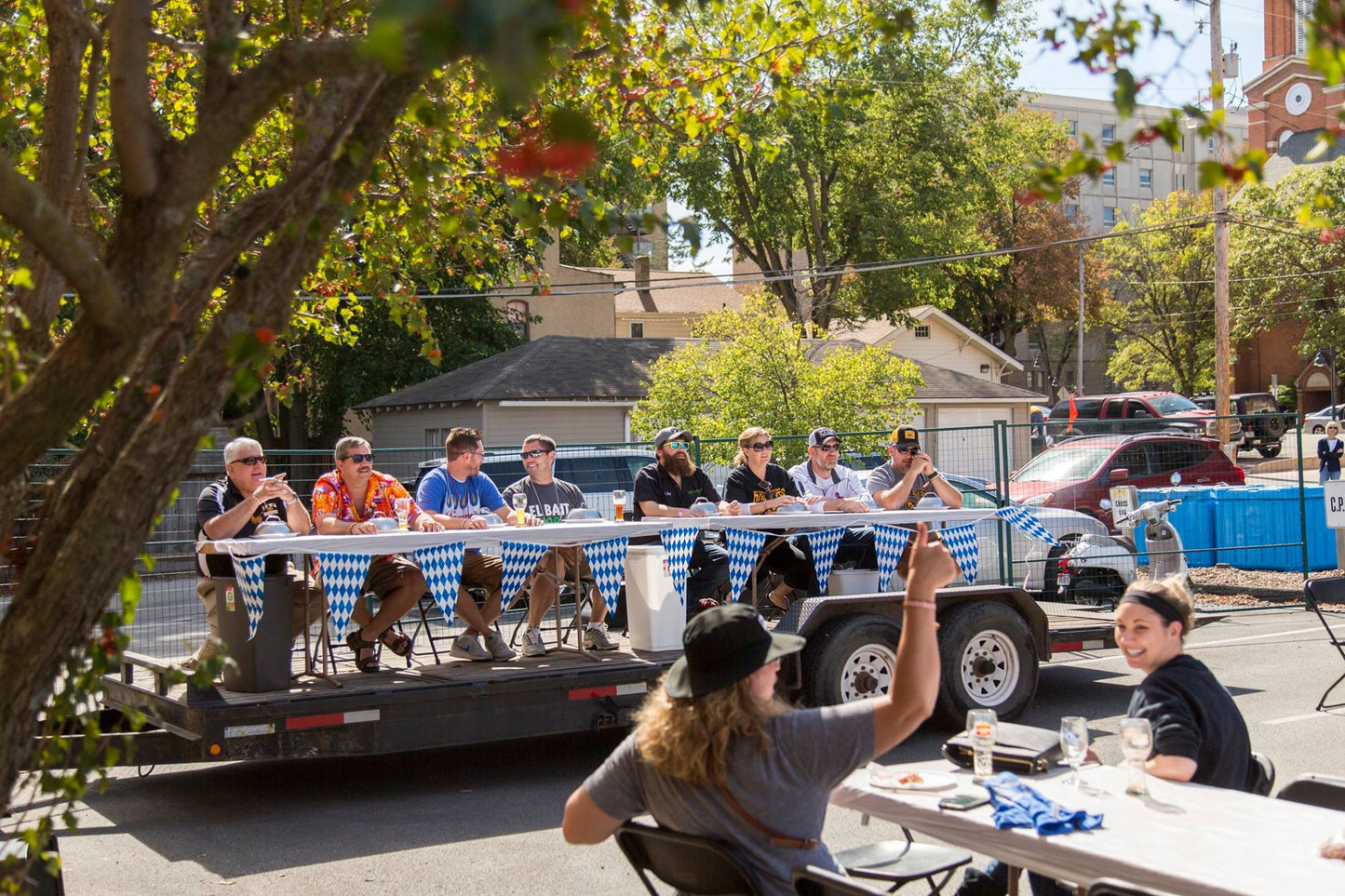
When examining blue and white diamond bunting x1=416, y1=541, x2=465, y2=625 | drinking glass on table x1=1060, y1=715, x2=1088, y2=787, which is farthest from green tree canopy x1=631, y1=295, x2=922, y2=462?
drinking glass on table x1=1060, y1=715, x2=1088, y2=787

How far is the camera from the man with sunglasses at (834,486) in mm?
9977

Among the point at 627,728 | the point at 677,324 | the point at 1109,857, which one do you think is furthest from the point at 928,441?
the point at 677,324

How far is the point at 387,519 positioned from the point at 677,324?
40972 mm

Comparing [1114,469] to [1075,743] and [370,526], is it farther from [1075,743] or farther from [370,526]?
[1075,743]

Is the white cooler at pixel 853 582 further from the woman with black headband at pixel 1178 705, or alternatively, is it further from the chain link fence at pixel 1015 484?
the woman with black headband at pixel 1178 705

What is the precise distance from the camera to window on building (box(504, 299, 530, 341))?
35.1 m

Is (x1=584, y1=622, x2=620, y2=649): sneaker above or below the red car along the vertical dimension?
below

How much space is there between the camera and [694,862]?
11.9ft

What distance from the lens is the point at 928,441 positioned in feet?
46.5

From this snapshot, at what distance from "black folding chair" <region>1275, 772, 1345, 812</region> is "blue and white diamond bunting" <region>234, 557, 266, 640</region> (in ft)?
16.8

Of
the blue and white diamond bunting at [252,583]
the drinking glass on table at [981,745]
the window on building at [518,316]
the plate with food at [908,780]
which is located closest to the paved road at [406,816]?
the blue and white diamond bunting at [252,583]

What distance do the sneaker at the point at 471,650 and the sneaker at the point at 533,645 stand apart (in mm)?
264

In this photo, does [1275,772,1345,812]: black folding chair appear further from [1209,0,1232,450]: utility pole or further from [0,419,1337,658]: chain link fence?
[1209,0,1232,450]: utility pole

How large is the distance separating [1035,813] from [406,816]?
14.6 ft
